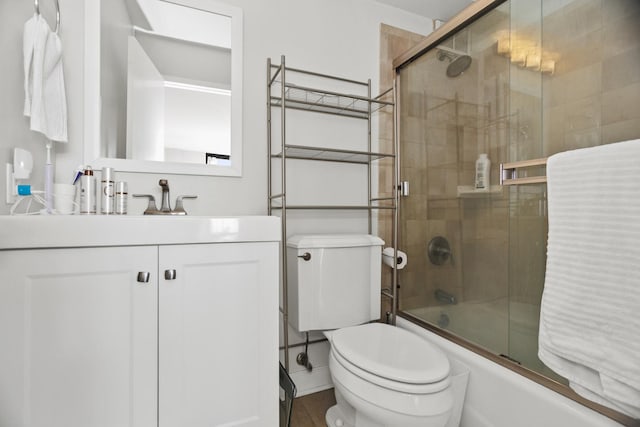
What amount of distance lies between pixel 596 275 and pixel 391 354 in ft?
2.34

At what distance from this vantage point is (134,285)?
88 cm

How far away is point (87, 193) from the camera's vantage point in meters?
1.09

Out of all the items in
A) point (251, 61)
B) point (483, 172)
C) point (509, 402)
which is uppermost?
point (251, 61)

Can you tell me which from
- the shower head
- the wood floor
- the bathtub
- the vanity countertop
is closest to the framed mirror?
the vanity countertop

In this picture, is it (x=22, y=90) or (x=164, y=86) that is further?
(x=164, y=86)

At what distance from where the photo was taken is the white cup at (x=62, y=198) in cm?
108

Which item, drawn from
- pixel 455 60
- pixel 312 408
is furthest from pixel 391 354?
pixel 455 60

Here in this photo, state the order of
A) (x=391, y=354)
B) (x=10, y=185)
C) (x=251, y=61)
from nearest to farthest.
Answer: (x=10, y=185)
(x=391, y=354)
(x=251, y=61)

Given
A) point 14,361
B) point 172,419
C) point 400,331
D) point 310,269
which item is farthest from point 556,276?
point 14,361

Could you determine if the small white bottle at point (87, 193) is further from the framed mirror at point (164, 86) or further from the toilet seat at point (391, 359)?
the toilet seat at point (391, 359)

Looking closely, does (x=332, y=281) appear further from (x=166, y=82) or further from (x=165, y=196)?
(x=166, y=82)

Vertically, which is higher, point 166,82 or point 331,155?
point 166,82

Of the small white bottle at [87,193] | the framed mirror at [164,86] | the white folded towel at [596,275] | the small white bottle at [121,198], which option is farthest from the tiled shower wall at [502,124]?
the small white bottle at [87,193]

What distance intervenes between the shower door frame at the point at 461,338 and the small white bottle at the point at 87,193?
1.44 meters
